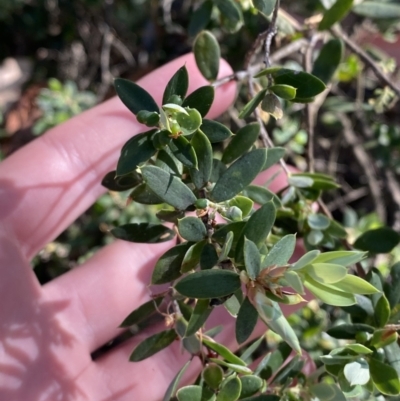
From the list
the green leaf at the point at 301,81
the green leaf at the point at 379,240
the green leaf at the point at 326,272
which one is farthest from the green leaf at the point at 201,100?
the green leaf at the point at 379,240

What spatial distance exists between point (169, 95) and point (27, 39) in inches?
72.8

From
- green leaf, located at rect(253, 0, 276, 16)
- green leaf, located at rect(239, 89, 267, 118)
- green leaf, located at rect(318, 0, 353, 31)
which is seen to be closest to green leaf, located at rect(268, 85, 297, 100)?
green leaf, located at rect(239, 89, 267, 118)

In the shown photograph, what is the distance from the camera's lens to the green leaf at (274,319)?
68 cm

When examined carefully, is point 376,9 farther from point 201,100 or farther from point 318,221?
point 201,100

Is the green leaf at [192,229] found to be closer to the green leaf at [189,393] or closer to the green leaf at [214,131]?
the green leaf at [214,131]

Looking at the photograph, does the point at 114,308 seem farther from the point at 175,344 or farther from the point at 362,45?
the point at 362,45

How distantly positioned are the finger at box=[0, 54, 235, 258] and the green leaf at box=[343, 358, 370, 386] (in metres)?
0.78

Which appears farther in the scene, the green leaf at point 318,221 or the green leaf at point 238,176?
the green leaf at point 318,221

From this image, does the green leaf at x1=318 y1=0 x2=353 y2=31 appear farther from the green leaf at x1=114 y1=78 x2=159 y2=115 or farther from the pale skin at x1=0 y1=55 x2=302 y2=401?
the green leaf at x1=114 y1=78 x2=159 y2=115

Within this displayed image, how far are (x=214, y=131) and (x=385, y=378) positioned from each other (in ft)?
1.80

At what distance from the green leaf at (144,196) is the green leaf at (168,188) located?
97mm

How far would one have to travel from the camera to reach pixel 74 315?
137 cm

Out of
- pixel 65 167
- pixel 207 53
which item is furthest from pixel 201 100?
pixel 65 167

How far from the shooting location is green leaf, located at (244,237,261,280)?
0.68m
